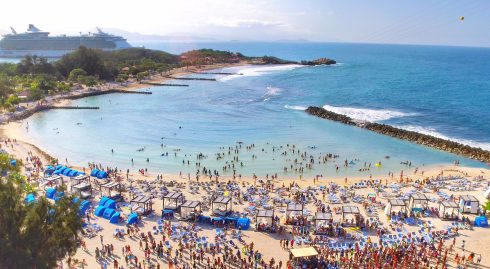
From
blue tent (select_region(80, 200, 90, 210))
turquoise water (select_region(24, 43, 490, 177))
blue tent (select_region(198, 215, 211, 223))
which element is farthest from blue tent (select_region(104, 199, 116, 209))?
turquoise water (select_region(24, 43, 490, 177))

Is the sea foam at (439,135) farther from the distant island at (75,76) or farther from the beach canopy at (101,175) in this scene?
the distant island at (75,76)

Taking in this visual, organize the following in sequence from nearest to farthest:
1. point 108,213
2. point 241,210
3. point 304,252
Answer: point 304,252
point 108,213
point 241,210

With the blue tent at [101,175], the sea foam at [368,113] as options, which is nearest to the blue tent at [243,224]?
the blue tent at [101,175]

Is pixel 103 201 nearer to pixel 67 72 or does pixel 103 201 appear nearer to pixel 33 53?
pixel 67 72

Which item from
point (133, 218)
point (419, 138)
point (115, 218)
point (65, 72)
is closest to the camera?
point (133, 218)

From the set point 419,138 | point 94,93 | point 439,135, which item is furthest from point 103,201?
point 94,93

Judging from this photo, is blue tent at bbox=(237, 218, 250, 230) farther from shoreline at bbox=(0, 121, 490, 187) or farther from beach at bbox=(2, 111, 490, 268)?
shoreline at bbox=(0, 121, 490, 187)

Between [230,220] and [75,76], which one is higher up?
[75,76]

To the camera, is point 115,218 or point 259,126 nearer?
point 115,218
